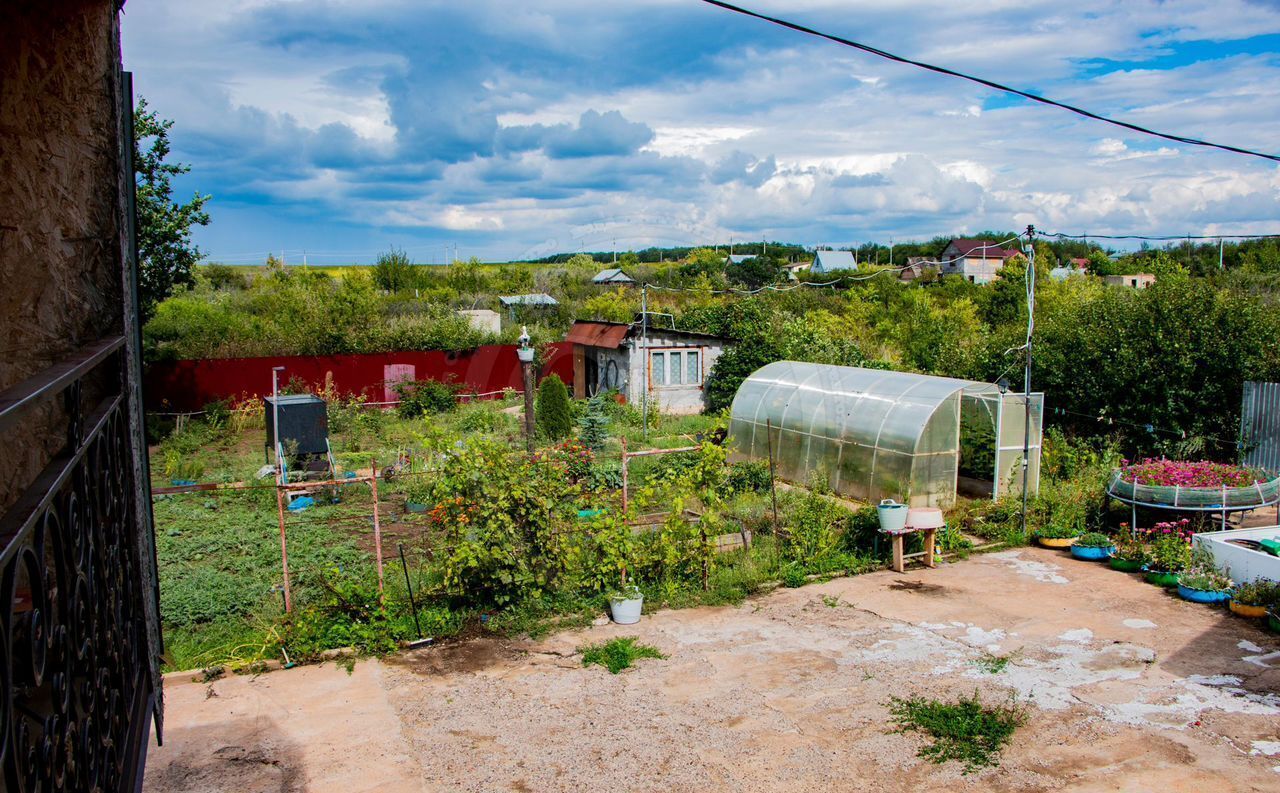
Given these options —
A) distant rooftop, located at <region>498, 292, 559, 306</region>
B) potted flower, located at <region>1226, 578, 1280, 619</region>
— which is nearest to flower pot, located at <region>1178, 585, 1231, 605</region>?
potted flower, located at <region>1226, 578, 1280, 619</region>

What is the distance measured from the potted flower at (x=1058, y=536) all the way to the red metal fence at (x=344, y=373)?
627 inches

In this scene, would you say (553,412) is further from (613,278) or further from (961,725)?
(613,278)

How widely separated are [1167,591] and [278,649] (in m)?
10.2

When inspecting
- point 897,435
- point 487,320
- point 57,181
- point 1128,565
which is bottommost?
point 1128,565

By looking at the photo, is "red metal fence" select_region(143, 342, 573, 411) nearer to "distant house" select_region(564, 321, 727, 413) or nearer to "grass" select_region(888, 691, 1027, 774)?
"distant house" select_region(564, 321, 727, 413)

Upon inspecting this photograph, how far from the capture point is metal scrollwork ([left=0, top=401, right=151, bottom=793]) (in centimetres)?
135

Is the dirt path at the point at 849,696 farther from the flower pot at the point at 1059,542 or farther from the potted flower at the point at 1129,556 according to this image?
the flower pot at the point at 1059,542

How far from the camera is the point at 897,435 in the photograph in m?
12.8

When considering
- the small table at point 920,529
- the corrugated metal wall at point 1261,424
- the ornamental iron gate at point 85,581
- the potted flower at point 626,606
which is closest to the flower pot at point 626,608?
the potted flower at point 626,606

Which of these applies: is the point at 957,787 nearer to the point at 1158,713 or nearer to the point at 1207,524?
the point at 1158,713

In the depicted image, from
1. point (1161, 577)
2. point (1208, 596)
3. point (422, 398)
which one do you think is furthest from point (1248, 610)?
point (422, 398)

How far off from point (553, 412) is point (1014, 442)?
29.8 ft

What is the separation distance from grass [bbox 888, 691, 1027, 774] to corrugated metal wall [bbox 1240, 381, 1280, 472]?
8.90 metres

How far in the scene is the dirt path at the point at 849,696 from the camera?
617cm
